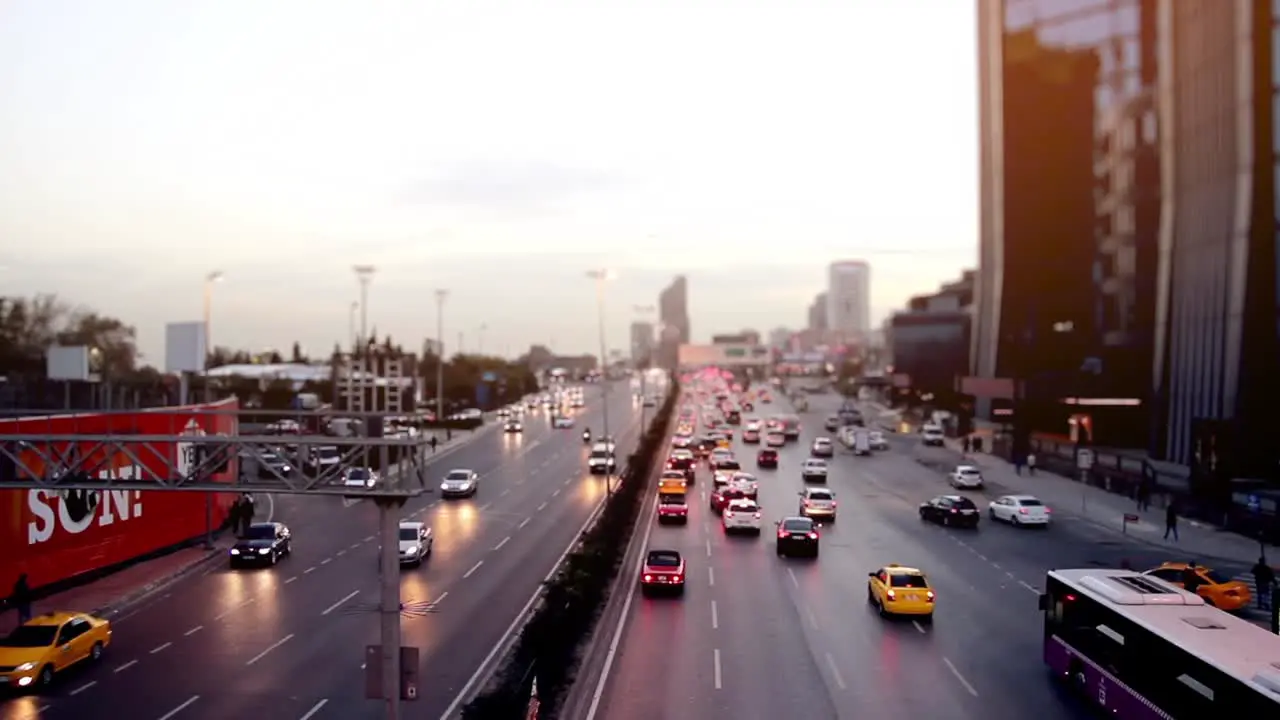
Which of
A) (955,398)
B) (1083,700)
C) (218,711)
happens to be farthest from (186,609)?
(955,398)

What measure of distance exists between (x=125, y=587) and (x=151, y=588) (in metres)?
0.75

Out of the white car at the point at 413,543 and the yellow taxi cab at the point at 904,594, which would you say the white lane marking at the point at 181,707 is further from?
the yellow taxi cab at the point at 904,594

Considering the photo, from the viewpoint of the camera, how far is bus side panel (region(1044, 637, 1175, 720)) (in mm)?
15188

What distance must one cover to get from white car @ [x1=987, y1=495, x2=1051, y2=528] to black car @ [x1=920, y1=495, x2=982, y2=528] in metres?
1.37

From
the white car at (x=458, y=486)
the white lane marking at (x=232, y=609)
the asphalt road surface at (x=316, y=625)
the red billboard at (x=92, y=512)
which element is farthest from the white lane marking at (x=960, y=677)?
the white car at (x=458, y=486)

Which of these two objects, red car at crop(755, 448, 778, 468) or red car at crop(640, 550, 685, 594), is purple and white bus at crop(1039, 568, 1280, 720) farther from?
red car at crop(755, 448, 778, 468)

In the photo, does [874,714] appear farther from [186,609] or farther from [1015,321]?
[1015,321]


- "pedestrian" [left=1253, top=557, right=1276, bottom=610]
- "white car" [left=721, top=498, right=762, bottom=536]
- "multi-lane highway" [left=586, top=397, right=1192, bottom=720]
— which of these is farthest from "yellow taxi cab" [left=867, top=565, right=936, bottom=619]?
"white car" [left=721, top=498, right=762, bottom=536]

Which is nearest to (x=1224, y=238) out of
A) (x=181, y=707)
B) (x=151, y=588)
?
(x=151, y=588)

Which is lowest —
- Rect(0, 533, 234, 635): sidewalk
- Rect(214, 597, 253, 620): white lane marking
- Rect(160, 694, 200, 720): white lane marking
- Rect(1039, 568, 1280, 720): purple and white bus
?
Rect(0, 533, 234, 635): sidewalk

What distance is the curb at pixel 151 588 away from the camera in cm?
2728

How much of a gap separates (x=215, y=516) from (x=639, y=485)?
691 inches

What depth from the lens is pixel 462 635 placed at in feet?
76.3

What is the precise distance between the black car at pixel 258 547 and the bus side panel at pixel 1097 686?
933 inches
